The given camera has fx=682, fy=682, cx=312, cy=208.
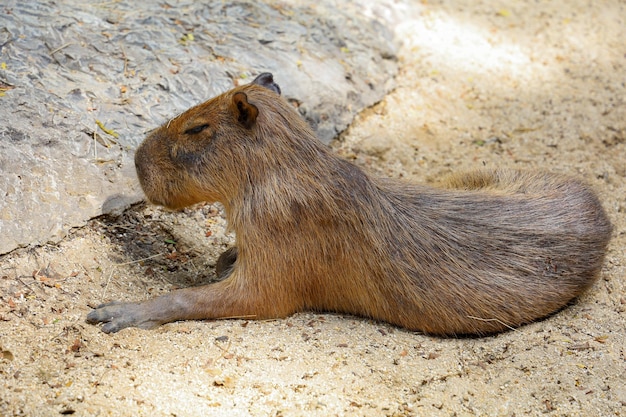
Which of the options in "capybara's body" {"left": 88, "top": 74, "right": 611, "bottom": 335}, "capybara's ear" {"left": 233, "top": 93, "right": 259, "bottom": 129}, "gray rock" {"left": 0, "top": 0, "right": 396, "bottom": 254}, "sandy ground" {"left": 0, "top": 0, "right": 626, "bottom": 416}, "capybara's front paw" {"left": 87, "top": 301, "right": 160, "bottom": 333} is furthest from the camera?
"gray rock" {"left": 0, "top": 0, "right": 396, "bottom": 254}

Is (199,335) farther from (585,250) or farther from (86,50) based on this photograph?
(86,50)

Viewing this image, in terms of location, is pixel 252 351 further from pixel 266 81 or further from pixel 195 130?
pixel 266 81

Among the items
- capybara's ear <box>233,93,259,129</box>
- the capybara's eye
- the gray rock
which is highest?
capybara's ear <box>233,93,259,129</box>

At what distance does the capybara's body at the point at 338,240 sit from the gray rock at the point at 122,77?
2.34ft

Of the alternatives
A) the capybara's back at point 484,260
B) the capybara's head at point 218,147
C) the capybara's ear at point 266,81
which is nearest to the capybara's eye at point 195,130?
the capybara's head at point 218,147

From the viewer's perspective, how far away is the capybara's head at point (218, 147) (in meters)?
4.27

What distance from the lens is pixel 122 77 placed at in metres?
5.56

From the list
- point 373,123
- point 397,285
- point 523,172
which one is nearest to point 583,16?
point 373,123

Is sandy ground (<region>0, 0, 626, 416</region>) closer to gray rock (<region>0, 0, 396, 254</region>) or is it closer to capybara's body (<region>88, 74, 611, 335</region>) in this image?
capybara's body (<region>88, 74, 611, 335</region>)

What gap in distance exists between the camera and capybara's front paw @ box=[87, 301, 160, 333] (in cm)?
393

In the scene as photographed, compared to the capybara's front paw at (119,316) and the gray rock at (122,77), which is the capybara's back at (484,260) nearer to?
the capybara's front paw at (119,316)

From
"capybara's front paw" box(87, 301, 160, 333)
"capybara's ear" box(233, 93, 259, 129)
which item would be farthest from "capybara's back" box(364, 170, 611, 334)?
"capybara's front paw" box(87, 301, 160, 333)

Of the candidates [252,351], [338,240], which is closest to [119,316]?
[252,351]

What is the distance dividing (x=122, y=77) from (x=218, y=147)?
1722mm
